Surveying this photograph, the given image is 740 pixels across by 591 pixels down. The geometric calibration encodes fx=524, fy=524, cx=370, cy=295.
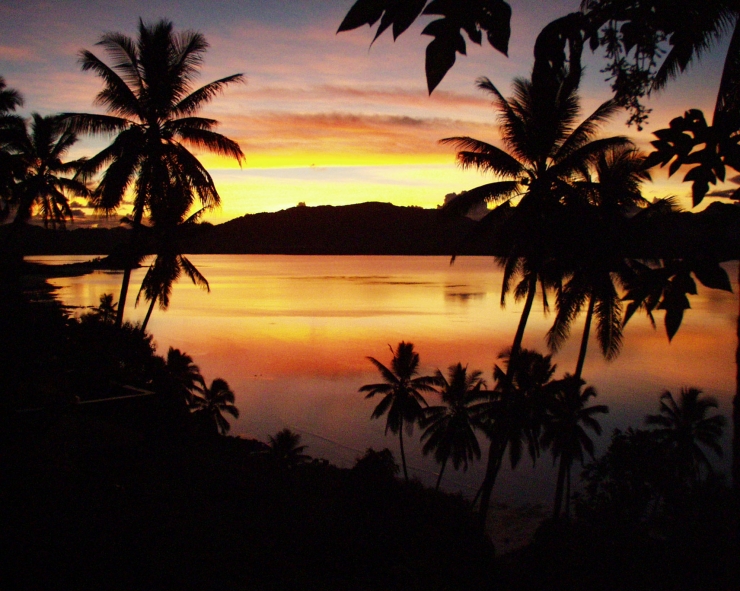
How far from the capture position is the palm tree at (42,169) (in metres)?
24.1

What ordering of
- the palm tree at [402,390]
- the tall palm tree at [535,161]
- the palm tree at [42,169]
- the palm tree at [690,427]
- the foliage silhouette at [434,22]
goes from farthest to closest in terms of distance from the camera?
the palm tree at [690,427]
the palm tree at [402,390]
the palm tree at [42,169]
the tall palm tree at [535,161]
the foliage silhouette at [434,22]

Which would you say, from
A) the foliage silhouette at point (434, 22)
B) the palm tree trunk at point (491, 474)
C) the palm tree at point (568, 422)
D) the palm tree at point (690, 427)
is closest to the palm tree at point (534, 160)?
the palm tree trunk at point (491, 474)

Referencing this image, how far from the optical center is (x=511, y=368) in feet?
60.2

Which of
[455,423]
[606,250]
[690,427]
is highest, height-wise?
[606,250]

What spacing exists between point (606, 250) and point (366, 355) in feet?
128

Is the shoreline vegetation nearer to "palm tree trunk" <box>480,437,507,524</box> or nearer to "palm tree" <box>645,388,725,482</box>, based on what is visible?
"palm tree trunk" <box>480,437,507,524</box>

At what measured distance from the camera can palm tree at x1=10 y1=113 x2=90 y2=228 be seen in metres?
24.1

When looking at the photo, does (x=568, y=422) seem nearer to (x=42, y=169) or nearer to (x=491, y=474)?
(x=491, y=474)

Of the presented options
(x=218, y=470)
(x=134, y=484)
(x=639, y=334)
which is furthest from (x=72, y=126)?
(x=639, y=334)

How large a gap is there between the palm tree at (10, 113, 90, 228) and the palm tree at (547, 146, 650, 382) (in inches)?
853

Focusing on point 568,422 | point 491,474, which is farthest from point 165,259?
point 568,422

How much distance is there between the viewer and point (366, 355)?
56125mm

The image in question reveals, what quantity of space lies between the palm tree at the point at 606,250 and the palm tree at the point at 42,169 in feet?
71.1

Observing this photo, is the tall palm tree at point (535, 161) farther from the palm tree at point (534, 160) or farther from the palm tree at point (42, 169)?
the palm tree at point (42, 169)
